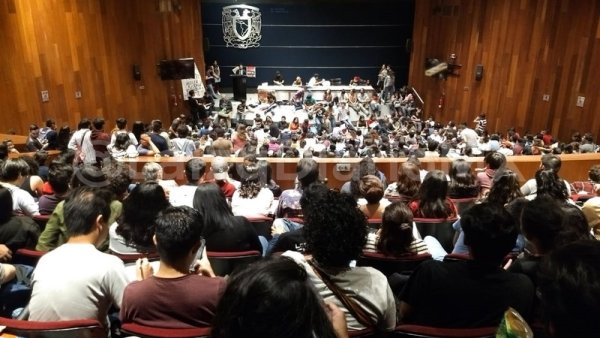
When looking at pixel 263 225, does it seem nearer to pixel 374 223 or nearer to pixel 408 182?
pixel 374 223

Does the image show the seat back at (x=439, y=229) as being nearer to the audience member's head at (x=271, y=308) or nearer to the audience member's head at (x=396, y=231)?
the audience member's head at (x=396, y=231)

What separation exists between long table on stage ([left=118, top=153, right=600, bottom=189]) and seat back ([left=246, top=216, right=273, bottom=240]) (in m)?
1.87

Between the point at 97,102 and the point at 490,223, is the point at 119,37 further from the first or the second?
the point at 490,223

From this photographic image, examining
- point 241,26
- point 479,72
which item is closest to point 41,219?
point 479,72

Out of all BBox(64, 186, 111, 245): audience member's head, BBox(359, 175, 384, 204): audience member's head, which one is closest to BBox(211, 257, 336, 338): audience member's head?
BBox(64, 186, 111, 245): audience member's head

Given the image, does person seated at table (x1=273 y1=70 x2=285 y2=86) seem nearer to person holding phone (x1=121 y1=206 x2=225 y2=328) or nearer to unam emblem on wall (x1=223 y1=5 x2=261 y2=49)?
unam emblem on wall (x1=223 y1=5 x2=261 y2=49)

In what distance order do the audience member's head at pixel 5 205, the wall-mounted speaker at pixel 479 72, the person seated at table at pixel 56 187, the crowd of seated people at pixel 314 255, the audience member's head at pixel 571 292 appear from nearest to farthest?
1. the audience member's head at pixel 571 292
2. the crowd of seated people at pixel 314 255
3. the audience member's head at pixel 5 205
4. the person seated at table at pixel 56 187
5. the wall-mounted speaker at pixel 479 72

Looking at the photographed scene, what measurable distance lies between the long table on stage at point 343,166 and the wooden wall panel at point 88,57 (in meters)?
3.81

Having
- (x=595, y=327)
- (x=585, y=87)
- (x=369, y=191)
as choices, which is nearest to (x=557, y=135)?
(x=585, y=87)

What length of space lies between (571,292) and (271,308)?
26.8 inches

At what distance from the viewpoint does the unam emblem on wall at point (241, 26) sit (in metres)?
16.0

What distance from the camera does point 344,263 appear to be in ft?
5.82

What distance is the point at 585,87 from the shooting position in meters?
8.56

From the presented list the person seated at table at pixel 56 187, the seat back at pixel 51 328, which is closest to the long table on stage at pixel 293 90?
the person seated at table at pixel 56 187
